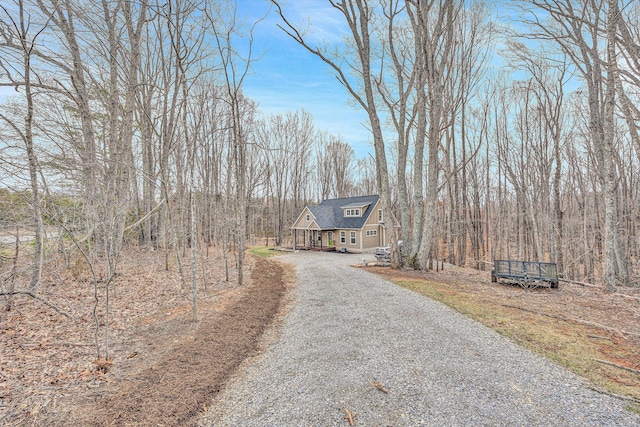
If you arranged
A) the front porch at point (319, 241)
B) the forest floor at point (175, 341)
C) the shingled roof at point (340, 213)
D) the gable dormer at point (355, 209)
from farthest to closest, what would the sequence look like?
the front porch at point (319, 241) < the gable dormer at point (355, 209) < the shingled roof at point (340, 213) < the forest floor at point (175, 341)

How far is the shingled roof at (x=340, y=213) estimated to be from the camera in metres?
22.9

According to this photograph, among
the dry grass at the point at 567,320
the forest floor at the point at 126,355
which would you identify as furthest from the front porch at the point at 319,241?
the forest floor at the point at 126,355

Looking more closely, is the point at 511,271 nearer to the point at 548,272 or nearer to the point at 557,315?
the point at 548,272

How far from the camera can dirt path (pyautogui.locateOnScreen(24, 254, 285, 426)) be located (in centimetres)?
294

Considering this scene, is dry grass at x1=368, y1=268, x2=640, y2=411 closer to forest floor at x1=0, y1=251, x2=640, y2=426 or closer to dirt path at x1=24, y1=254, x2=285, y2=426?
forest floor at x1=0, y1=251, x2=640, y2=426

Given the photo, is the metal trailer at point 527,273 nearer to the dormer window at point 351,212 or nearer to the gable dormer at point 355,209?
the gable dormer at point 355,209

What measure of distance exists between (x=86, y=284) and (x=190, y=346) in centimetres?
618

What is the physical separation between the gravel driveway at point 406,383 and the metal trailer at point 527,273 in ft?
17.5

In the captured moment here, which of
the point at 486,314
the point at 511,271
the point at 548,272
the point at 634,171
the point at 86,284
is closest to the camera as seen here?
the point at 486,314

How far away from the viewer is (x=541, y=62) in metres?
14.6

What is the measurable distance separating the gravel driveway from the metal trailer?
532cm

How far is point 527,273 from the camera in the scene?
31.9 ft

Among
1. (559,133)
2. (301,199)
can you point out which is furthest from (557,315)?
(301,199)

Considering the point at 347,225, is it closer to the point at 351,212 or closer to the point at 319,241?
the point at 351,212
